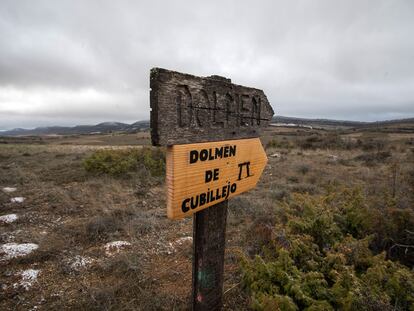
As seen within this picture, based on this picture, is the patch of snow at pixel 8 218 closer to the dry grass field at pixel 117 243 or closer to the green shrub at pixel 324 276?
the dry grass field at pixel 117 243

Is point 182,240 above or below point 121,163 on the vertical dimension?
below

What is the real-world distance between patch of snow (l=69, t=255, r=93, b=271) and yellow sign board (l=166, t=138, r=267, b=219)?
3.19 meters

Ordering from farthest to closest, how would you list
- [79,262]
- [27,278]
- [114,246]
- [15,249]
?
[114,246], [15,249], [79,262], [27,278]

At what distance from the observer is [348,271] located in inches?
85.8

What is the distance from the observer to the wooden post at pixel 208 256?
1.92m

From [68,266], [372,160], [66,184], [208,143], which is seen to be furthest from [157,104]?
[372,160]

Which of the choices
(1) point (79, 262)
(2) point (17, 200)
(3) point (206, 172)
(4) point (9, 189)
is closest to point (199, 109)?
(3) point (206, 172)

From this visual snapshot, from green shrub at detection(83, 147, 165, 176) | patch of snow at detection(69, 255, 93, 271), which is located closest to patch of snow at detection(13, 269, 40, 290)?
patch of snow at detection(69, 255, 93, 271)

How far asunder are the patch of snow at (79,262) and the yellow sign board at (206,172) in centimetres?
319

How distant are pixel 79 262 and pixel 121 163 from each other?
6865 mm

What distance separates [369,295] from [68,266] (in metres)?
3.96

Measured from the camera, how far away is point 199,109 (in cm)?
167

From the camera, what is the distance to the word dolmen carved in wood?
139 cm

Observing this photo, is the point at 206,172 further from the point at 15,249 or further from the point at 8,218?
the point at 8,218
